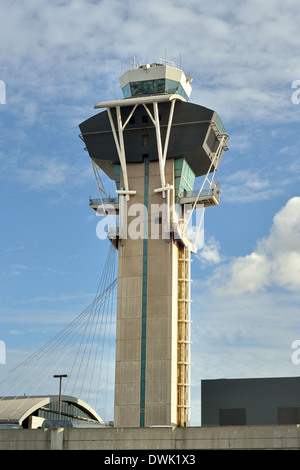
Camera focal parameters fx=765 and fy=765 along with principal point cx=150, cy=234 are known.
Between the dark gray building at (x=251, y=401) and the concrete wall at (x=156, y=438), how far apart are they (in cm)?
1946

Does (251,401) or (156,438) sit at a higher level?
(251,401)

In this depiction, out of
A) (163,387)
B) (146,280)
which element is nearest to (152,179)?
(146,280)

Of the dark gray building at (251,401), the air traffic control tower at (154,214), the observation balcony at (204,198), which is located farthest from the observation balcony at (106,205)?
the dark gray building at (251,401)

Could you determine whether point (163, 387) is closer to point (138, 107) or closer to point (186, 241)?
point (186, 241)

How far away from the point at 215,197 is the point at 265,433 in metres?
34.8

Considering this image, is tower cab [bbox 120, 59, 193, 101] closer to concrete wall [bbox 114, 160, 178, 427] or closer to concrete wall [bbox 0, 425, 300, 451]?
concrete wall [bbox 114, 160, 178, 427]

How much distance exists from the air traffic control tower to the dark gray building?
570 centimetres

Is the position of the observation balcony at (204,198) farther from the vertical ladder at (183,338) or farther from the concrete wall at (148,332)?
the vertical ladder at (183,338)

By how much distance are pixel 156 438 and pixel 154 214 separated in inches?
1152

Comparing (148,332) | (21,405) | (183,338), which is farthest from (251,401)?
Result: (21,405)

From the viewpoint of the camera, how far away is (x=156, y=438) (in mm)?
77000

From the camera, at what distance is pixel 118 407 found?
8944cm

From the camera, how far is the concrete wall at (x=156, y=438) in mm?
73312

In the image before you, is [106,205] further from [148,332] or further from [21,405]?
[21,405]
